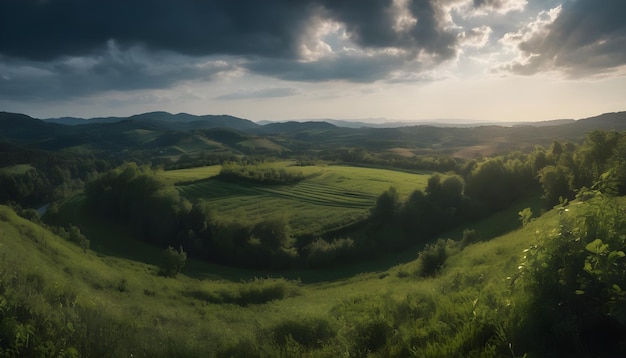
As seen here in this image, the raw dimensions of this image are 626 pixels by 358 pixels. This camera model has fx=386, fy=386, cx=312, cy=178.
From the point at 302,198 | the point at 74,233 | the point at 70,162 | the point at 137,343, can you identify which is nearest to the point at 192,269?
the point at 74,233

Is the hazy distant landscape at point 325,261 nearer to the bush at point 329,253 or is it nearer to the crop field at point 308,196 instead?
the bush at point 329,253

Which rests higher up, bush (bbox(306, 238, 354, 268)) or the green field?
the green field

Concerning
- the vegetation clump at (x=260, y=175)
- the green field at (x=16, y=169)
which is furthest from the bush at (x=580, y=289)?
the green field at (x=16, y=169)

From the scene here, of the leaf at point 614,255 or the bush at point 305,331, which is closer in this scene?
the leaf at point 614,255

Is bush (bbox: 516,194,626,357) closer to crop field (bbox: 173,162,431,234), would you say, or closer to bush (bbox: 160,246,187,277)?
bush (bbox: 160,246,187,277)

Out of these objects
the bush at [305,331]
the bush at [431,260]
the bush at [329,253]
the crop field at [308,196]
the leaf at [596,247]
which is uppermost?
the leaf at [596,247]

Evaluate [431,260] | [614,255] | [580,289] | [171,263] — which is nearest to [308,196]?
[171,263]

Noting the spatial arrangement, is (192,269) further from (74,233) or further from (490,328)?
(490,328)

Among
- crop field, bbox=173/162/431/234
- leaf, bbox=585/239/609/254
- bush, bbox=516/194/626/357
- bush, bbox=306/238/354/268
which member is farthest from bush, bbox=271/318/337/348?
crop field, bbox=173/162/431/234

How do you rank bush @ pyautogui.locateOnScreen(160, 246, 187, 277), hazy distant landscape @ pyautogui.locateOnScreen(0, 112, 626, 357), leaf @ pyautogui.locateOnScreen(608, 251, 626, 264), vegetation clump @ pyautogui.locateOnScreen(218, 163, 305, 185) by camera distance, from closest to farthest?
leaf @ pyautogui.locateOnScreen(608, 251, 626, 264) < hazy distant landscape @ pyautogui.locateOnScreen(0, 112, 626, 357) < bush @ pyautogui.locateOnScreen(160, 246, 187, 277) < vegetation clump @ pyautogui.locateOnScreen(218, 163, 305, 185)
